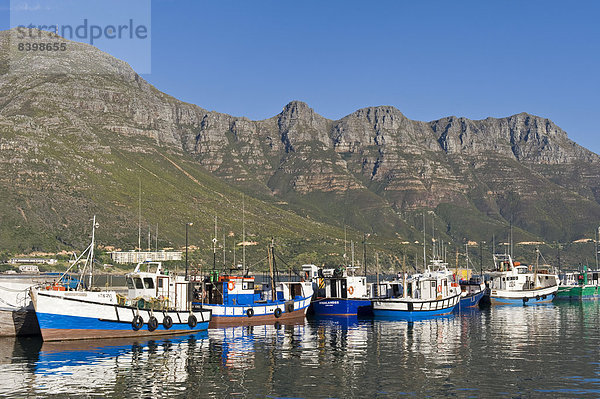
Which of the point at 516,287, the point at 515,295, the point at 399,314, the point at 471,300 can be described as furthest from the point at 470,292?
the point at 399,314

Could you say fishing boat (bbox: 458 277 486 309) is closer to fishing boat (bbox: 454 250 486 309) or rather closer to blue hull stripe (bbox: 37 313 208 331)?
fishing boat (bbox: 454 250 486 309)

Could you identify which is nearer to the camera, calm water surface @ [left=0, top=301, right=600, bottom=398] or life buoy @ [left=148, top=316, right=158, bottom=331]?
calm water surface @ [left=0, top=301, right=600, bottom=398]

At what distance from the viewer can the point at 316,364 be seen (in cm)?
5016

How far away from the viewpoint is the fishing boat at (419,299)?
89438 millimetres

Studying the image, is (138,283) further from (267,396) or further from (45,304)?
(267,396)

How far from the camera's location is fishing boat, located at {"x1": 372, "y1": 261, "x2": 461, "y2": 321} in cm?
8944

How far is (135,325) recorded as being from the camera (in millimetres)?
63125

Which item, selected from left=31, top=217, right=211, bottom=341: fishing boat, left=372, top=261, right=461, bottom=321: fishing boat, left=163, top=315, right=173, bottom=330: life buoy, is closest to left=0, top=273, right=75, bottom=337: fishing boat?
left=31, top=217, right=211, bottom=341: fishing boat

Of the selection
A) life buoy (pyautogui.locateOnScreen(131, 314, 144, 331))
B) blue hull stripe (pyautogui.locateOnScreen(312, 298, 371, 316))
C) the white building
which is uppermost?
the white building

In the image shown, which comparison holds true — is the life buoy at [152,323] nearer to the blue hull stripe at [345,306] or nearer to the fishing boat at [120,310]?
the fishing boat at [120,310]

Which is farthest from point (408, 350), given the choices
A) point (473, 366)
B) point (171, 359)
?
point (171, 359)

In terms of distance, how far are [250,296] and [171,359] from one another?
1276 inches

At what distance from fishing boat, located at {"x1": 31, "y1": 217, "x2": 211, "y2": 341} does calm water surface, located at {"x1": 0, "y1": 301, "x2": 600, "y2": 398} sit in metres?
1.72

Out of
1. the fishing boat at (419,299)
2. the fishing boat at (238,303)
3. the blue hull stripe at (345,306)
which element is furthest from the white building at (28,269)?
the fishing boat at (419,299)
